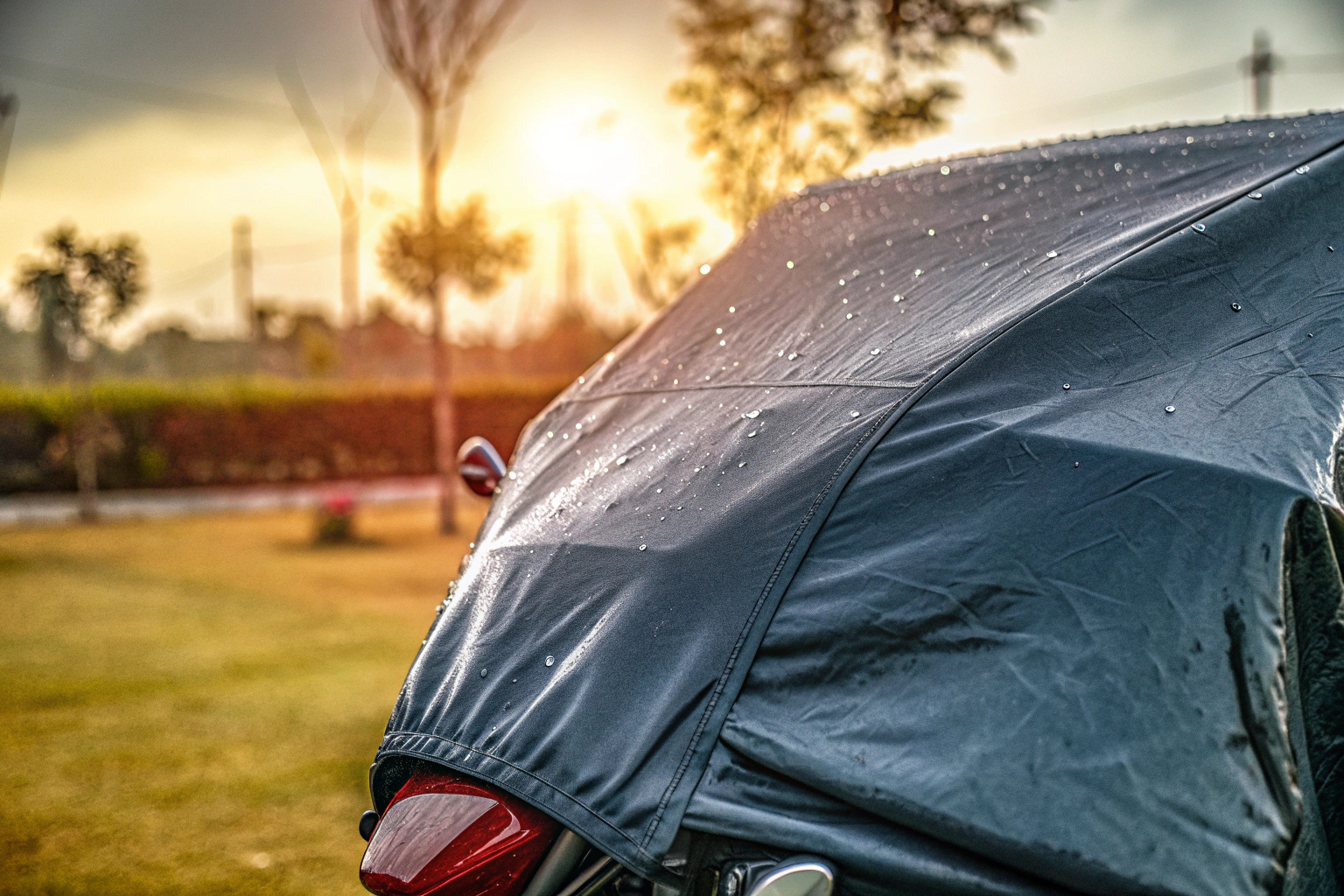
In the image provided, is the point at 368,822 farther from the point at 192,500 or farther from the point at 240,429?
the point at 240,429

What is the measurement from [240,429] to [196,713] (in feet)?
51.5

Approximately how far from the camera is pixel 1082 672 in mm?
1351

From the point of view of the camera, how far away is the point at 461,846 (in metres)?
1.47

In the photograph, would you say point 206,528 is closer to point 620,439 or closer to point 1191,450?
point 620,439

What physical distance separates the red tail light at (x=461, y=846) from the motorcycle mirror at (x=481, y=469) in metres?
1.17

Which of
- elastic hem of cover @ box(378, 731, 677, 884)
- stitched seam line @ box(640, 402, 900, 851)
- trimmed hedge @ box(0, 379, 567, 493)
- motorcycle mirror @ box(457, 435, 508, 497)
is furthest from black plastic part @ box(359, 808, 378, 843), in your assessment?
trimmed hedge @ box(0, 379, 567, 493)

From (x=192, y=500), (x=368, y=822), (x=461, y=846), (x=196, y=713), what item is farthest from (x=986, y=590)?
(x=192, y=500)

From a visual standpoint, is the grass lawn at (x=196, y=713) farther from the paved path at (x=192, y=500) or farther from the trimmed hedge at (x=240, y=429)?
the trimmed hedge at (x=240, y=429)

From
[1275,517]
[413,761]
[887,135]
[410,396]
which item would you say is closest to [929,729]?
[1275,517]

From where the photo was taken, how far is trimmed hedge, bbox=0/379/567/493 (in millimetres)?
18078

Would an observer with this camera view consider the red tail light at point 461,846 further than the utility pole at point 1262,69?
No

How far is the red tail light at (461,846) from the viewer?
146 cm

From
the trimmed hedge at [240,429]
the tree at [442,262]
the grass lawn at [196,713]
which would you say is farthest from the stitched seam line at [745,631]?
the trimmed hedge at [240,429]

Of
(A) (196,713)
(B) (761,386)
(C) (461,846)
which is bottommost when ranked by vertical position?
(A) (196,713)
